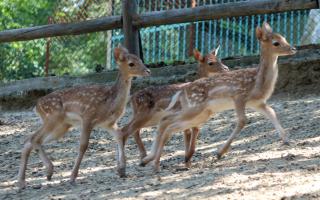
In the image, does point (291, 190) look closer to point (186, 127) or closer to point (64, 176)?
point (186, 127)

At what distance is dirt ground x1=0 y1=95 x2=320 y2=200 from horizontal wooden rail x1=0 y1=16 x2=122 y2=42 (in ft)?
6.60

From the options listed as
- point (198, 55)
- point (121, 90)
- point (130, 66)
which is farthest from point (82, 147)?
point (198, 55)

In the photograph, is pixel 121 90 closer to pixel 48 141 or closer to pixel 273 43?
pixel 48 141

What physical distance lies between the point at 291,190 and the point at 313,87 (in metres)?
5.63

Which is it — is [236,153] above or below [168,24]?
below

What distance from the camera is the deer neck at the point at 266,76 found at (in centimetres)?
888

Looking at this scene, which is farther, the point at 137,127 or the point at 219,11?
the point at 219,11

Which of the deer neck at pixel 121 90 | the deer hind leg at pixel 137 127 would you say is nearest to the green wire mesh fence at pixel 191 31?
the deer hind leg at pixel 137 127

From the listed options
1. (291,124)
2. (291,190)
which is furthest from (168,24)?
(291,190)

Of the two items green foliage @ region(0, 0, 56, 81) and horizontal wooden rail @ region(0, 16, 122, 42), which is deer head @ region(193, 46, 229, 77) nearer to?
horizontal wooden rail @ region(0, 16, 122, 42)

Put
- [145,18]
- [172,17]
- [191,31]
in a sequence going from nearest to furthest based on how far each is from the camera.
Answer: [172,17], [145,18], [191,31]

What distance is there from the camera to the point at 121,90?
8625 millimetres

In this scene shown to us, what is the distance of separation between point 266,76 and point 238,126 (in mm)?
845

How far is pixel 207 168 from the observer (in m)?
7.92
